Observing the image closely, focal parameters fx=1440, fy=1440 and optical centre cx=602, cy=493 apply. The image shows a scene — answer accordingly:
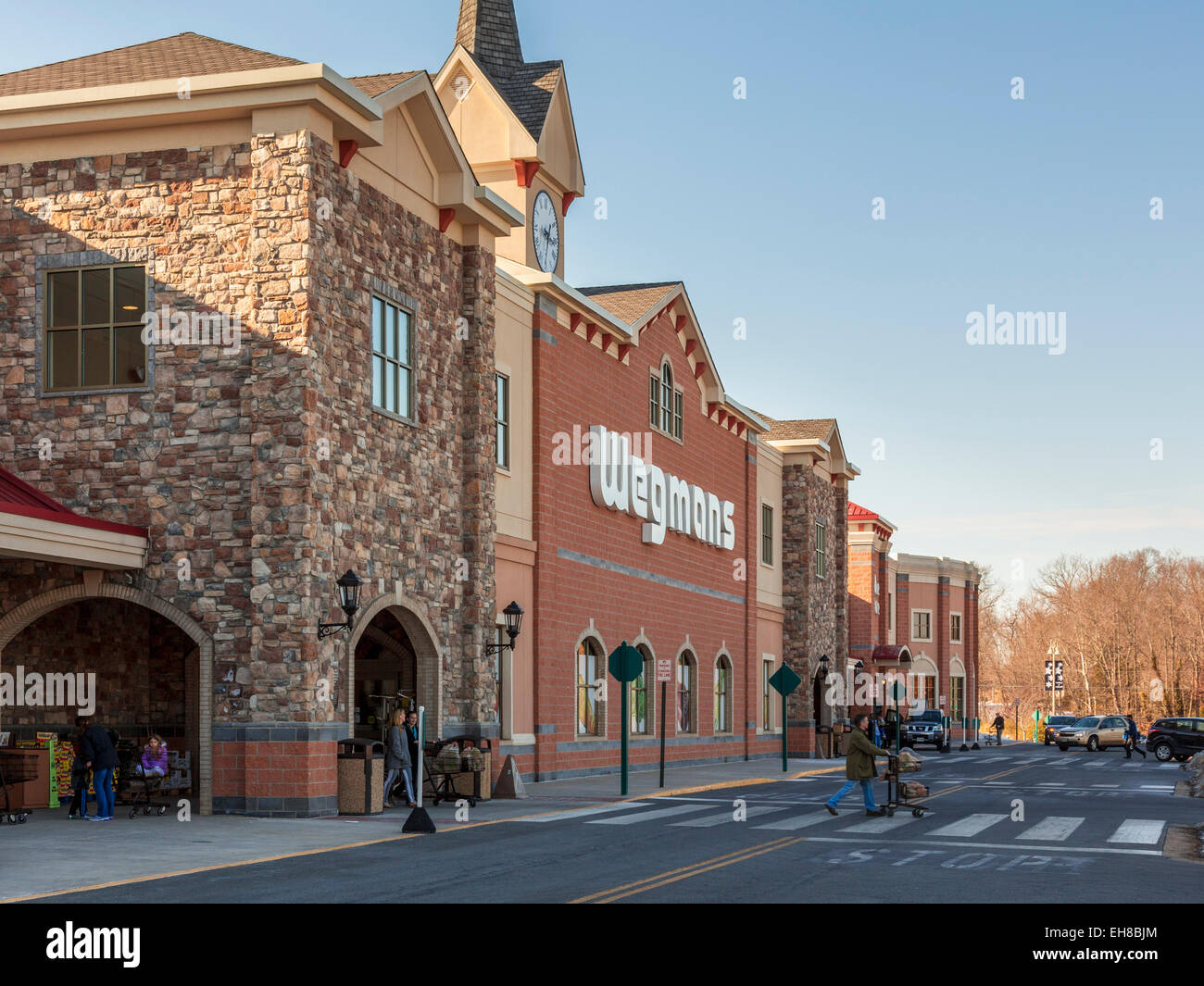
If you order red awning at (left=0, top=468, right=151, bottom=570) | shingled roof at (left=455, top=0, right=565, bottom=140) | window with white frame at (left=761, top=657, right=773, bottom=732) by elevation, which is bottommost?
window with white frame at (left=761, top=657, right=773, bottom=732)

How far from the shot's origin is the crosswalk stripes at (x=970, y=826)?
18812 mm

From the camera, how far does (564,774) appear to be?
31.5 meters

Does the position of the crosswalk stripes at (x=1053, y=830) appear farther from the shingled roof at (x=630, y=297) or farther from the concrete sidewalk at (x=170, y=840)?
the shingled roof at (x=630, y=297)

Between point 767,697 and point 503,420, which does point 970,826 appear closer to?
point 503,420

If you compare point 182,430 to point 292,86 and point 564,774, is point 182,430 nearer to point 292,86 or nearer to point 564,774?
point 292,86

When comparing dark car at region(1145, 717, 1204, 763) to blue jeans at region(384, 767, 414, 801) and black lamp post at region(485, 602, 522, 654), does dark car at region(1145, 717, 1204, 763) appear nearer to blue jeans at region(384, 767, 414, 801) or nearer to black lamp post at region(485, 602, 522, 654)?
black lamp post at region(485, 602, 522, 654)

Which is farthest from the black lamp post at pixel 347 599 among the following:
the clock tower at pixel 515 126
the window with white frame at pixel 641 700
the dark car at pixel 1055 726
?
the dark car at pixel 1055 726

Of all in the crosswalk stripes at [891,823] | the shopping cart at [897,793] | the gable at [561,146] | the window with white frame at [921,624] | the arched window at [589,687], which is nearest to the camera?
the crosswalk stripes at [891,823]

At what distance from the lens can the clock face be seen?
36.4 meters

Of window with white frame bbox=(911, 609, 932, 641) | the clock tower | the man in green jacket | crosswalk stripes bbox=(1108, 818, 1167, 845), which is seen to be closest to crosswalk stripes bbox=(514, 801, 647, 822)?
the man in green jacket

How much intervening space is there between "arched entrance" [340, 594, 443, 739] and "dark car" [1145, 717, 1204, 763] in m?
34.1

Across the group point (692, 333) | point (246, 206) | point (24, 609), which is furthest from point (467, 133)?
point (24, 609)

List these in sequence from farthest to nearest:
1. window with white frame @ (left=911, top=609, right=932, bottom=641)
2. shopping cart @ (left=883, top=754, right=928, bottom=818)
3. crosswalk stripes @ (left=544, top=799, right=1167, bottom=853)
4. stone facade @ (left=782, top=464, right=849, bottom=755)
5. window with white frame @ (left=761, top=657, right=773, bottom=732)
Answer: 1. window with white frame @ (left=911, top=609, right=932, bottom=641)
2. stone facade @ (left=782, top=464, right=849, bottom=755)
3. window with white frame @ (left=761, top=657, right=773, bottom=732)
4. shopping cart @ (left=883, top=754, right=928, bottom=818)
5. crosswalk stripes @ (left=544, top=799, right=1167, bottom=853)

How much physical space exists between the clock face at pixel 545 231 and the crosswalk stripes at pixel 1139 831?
20.5 meters
